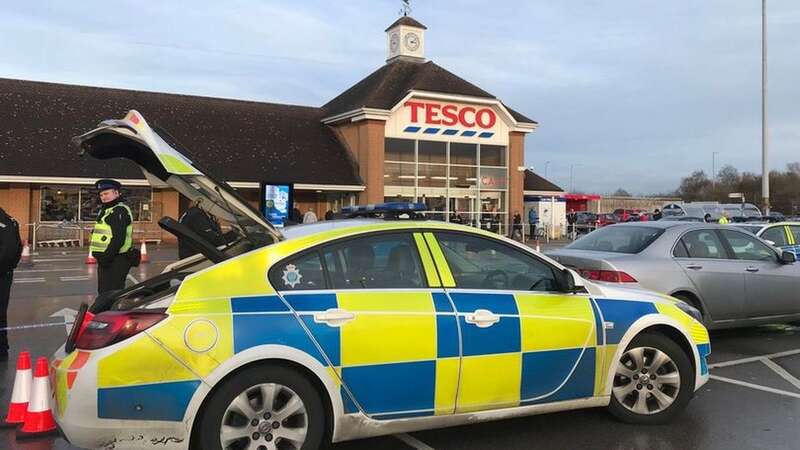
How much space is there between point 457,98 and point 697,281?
24.9 m

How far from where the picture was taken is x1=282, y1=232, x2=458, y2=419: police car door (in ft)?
12.7

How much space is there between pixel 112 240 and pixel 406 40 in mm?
30676

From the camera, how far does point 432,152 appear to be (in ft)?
106

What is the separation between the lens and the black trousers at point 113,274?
642 cm

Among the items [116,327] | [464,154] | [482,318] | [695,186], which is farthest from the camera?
[695,186]

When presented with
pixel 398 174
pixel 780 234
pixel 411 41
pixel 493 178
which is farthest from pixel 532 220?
pixel 780 234

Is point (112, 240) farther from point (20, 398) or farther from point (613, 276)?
point (613, 276)

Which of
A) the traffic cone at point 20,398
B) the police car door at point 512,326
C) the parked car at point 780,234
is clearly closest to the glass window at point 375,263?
the police car door at point 512,326

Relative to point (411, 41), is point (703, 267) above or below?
below

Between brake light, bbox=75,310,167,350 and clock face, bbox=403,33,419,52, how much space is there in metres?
33.1

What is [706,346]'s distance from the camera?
16.7ft

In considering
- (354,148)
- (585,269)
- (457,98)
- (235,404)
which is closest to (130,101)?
(354,148)

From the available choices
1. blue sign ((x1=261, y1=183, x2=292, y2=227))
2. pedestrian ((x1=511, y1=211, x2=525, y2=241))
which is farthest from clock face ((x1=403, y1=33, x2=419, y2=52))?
blue sign ((x1=261, y1=183, x2=292, y2=227))

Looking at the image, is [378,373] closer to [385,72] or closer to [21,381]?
[21,381]
